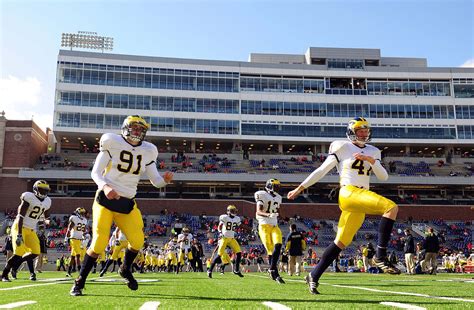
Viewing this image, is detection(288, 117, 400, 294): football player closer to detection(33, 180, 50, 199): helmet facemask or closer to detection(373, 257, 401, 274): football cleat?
detection(373, 257, 401, 274): football cleat

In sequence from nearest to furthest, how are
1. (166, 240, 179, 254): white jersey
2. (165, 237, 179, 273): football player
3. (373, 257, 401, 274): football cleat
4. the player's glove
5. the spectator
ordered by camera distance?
(373, 257, 401, 274): football cleat < the player's glove < the spectator < (166, 240, 179, 254): white jersey < (165, 237, 179, 273): football player

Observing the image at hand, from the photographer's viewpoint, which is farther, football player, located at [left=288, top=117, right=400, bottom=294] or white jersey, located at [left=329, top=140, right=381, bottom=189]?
white jersey, located at [left=329, top=140, right=381, bottom=189]

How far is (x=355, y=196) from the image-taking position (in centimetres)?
657

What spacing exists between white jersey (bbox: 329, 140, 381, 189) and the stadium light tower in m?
65.5

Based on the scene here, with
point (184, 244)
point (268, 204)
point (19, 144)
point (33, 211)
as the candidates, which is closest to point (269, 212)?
point (268, 204)

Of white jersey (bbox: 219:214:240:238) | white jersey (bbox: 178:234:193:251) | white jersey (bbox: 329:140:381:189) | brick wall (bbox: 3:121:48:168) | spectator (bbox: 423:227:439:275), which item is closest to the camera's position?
white jersey (bbox: 329:140:381:189)

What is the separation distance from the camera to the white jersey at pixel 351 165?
6.94m

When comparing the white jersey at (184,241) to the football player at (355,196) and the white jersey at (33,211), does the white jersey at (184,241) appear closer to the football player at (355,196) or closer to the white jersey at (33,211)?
the white jersey at (33,211)

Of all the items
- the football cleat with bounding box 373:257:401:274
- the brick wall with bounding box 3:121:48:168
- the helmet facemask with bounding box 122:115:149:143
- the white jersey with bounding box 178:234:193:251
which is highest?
the brick wall with bounding box 3:121:48:168

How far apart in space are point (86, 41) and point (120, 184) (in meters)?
65.7

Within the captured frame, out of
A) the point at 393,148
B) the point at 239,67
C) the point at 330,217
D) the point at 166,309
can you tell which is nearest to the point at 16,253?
the point at 166,309

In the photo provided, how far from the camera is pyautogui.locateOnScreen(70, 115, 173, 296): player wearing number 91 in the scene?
21.2ft

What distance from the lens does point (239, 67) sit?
59.7 metres

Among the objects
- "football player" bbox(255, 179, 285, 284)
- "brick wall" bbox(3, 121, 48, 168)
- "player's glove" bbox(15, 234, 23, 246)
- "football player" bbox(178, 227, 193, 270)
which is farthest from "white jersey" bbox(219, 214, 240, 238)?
"brick wall" bbox(3, 121, 48, 168)
